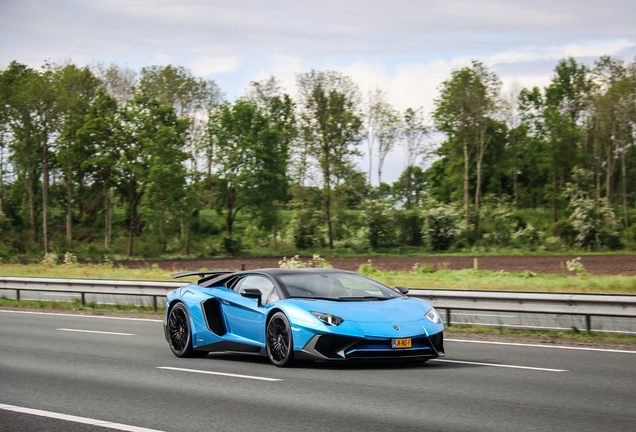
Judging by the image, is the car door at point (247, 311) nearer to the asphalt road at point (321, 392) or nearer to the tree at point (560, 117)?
the asphalt road at point (321, 392)

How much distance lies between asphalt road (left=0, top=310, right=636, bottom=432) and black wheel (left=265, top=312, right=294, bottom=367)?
191 millimetres

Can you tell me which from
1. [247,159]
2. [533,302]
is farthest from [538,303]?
[247,159]

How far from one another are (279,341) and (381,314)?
1.32 metres

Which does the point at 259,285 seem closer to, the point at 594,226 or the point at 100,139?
the point at 594,226

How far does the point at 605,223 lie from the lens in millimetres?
48094

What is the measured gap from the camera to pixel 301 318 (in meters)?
8.48

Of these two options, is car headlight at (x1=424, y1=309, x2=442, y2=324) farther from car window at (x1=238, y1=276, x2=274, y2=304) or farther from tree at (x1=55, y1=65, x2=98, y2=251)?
tree at (x1=55, y1=65, x2=98, y2=251)

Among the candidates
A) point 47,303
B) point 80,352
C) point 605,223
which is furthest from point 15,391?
point 605,223

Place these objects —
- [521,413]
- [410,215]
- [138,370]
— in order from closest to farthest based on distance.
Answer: [521,413], [138,370], [410,215]

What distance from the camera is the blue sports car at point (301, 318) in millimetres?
8266

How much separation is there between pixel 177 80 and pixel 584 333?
60.0 metres

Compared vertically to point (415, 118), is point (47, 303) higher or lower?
lower

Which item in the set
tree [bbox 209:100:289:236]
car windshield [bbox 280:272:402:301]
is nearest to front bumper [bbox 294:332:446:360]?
car windshield [bbox 280:272:402:301]

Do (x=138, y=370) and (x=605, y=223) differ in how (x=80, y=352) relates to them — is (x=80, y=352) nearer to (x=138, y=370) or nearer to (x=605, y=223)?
(x=138, y=370)
